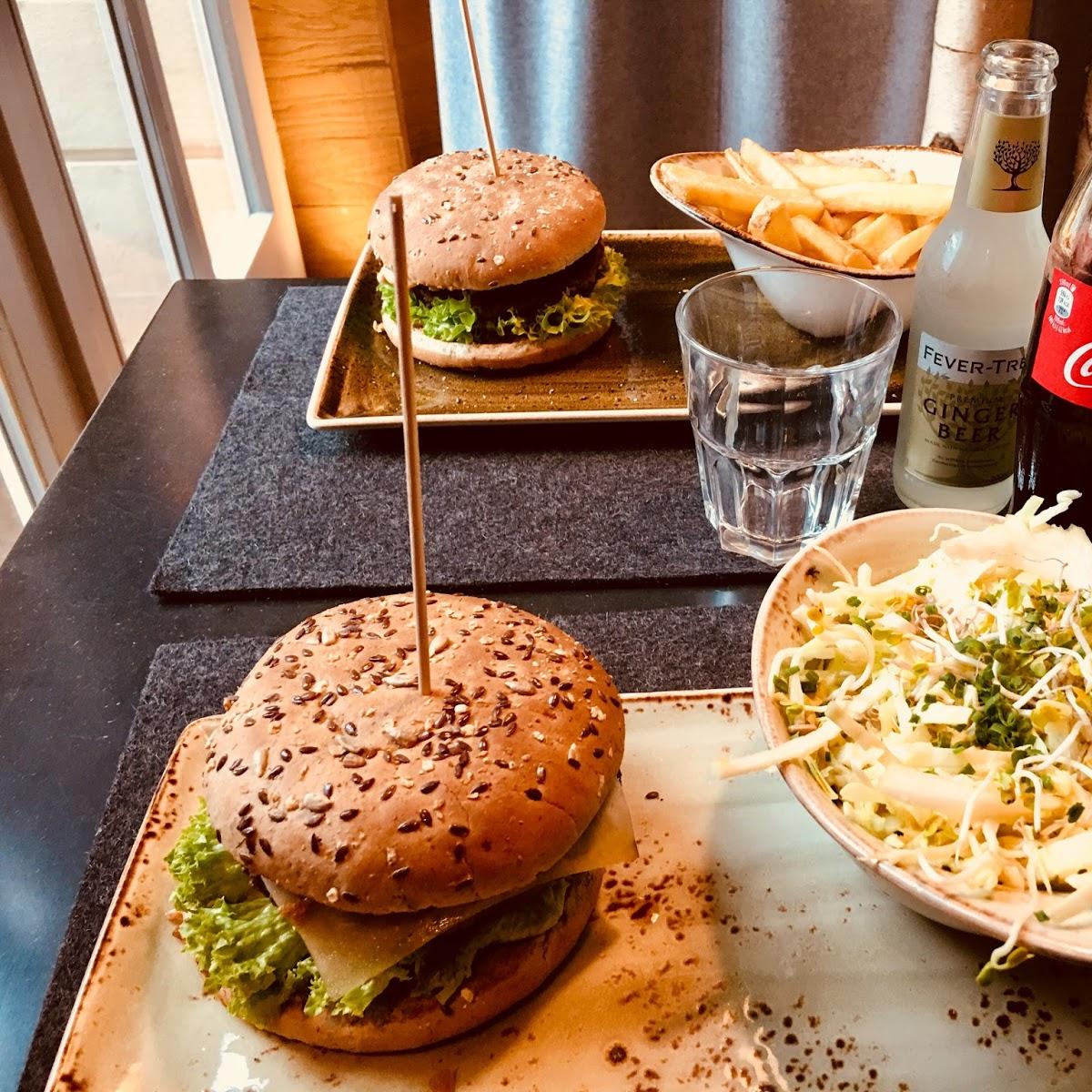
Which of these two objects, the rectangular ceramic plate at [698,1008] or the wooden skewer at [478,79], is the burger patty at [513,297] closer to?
the wooden skewer at [478,79]

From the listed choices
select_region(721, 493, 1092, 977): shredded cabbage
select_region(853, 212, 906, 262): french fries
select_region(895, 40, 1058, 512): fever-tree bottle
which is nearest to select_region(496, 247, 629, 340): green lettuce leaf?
select_region(853, 212, 906, 262): french fries

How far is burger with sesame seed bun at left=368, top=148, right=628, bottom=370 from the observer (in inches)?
69.3

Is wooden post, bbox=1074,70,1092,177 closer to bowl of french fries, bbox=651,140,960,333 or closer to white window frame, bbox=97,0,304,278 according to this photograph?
bowl of french fries, bbox=651,140,960,333

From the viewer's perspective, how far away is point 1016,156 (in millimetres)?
1194

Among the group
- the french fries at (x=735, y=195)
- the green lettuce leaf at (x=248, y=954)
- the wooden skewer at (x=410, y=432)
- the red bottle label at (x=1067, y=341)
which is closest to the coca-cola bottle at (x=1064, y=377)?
the red bottle label at (x=1067, y=341)

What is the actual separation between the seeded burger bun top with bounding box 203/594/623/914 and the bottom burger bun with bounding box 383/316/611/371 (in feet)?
2.75

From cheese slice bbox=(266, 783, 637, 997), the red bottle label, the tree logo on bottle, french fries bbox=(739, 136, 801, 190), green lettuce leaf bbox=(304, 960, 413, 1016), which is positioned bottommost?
green lettuce leaf bbox=(304, 960, 413, 1016)

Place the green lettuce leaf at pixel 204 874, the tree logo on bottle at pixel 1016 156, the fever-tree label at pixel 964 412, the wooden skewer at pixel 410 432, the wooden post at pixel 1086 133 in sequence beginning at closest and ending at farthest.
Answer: the wooden skewer at pixel 410 432, the green lettuce leaf at pixel 204 874, the tree logo on bottle at pixel 1016 156, the fever-tree label at pixel 964 412, the wooden post at pixel 1086 133

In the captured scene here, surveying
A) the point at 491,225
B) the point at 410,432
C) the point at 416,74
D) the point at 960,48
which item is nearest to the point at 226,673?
the point at 410,432

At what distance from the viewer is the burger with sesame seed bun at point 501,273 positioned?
176cm

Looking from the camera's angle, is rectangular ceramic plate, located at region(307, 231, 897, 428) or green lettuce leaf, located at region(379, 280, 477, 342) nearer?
rectangular ceramic plate, located at region(307, 231, 897, 428)

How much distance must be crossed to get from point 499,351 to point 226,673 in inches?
30.3

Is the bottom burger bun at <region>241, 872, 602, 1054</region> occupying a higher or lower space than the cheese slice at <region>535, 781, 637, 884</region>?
lower

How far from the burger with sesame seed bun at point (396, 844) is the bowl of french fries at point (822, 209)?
84 cm
